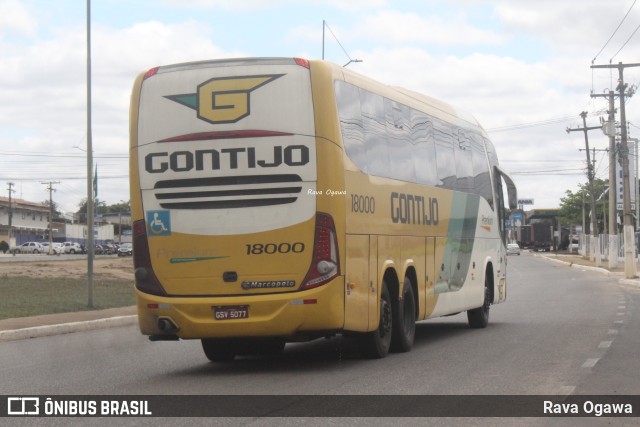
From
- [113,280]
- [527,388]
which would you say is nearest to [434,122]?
[527,388]

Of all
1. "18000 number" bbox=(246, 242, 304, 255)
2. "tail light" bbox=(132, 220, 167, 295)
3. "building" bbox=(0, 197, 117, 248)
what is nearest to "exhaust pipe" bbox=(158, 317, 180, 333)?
"tail light" bbox=(132, 220, 167, 295)

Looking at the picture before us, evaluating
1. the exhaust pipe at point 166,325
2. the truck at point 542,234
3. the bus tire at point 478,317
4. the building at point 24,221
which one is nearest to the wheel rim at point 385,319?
the exhaust pipe at point 166,325

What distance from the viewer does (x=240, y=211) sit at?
12414 mm

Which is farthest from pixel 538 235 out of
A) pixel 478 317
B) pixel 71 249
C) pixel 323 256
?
pixel 323 256

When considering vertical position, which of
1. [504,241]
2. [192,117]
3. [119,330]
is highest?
[192,117]

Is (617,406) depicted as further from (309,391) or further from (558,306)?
(558,306)

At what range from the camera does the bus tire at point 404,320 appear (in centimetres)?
1470

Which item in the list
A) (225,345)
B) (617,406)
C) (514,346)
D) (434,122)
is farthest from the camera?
(434,122)

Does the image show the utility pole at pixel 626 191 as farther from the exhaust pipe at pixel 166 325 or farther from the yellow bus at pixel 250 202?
the exhaust pipe at pixel 166 325

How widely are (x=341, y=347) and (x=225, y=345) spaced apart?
7.91 feet

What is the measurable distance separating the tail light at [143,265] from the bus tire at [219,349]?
167 cm

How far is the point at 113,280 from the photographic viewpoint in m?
41.4

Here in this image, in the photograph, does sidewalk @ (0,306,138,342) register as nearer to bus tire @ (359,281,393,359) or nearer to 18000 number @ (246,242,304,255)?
bus tire @ (359,281,393,359)

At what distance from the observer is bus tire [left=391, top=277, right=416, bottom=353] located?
14.7 metres
